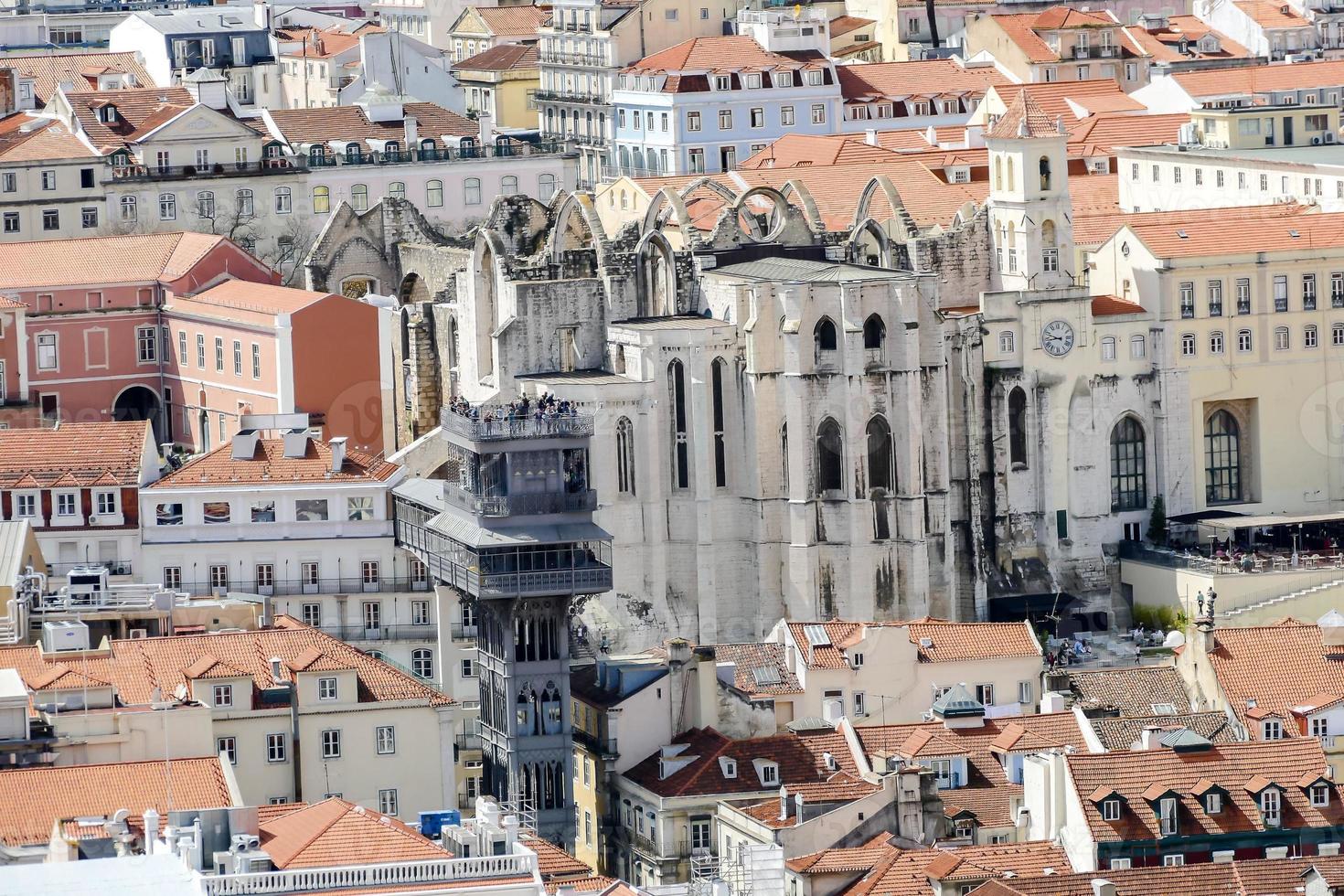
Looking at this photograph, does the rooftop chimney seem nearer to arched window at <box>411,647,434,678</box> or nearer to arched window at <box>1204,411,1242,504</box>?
arched window at <box>411,647,434,678</box>

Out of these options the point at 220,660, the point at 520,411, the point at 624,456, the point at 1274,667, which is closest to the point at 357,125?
the point at 624,456

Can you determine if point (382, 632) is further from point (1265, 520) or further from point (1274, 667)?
point (1265, 520)

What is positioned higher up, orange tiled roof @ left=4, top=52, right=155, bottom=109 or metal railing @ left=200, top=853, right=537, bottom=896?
orange tiled roof @ left=4, top=52, right=155, bottom=109

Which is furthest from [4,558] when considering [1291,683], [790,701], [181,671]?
[1291,683]

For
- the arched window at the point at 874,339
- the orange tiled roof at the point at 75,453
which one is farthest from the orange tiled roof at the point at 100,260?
the arched window at the point at 874,339

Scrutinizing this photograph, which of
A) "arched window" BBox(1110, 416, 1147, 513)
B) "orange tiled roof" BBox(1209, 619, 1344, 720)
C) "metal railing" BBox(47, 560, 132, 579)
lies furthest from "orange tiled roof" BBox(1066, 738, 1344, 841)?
"arched window" BBox(1110, 416, 1147, 513)

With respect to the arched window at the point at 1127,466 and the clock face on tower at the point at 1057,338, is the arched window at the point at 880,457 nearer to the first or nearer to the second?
the clock face on tower at the point at 1057,338
